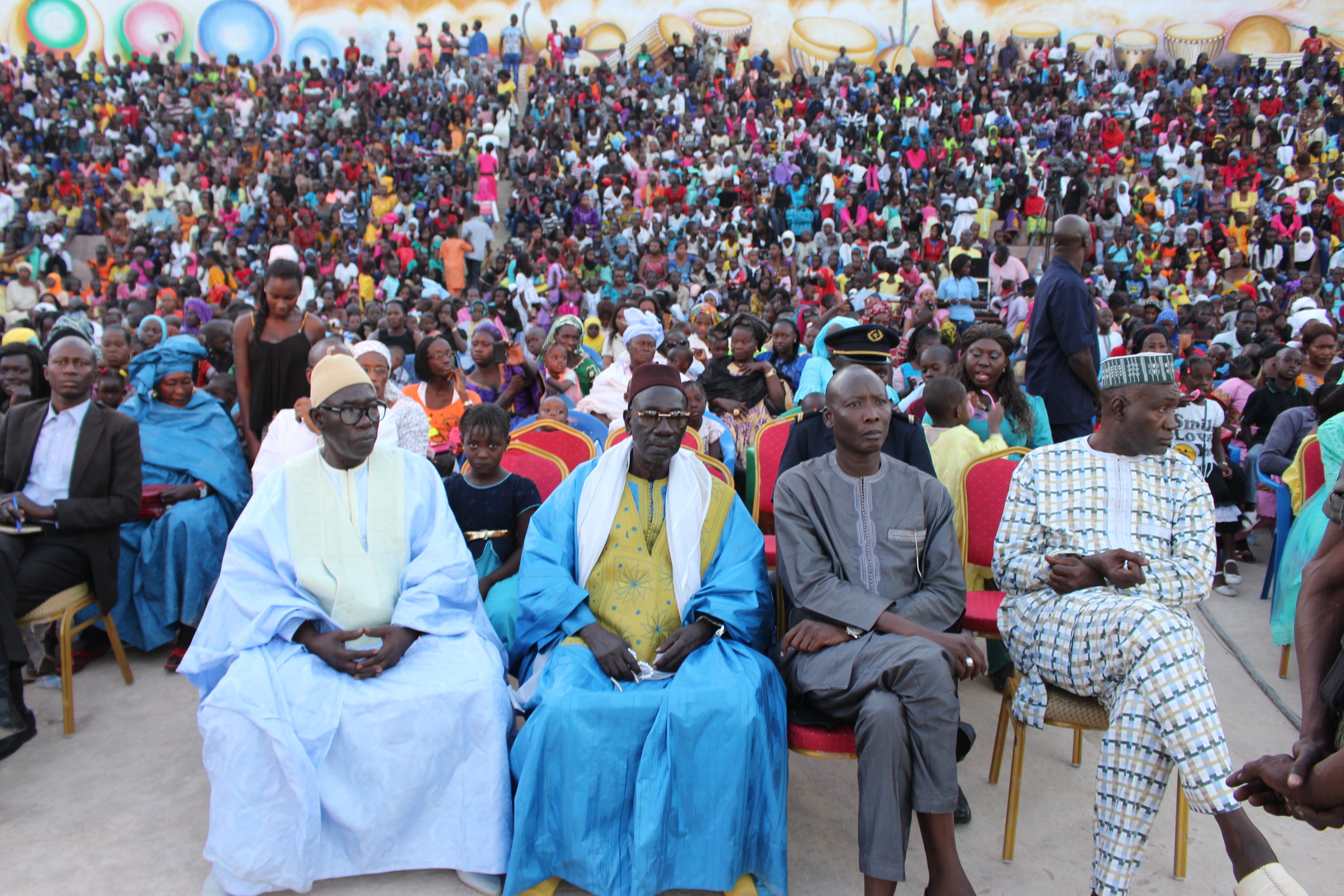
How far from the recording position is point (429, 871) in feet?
9.63

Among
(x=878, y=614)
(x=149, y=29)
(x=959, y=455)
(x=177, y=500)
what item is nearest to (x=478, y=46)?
(x=149, y=29)

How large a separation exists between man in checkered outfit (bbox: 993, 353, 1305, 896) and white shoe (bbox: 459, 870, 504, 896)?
1.80m

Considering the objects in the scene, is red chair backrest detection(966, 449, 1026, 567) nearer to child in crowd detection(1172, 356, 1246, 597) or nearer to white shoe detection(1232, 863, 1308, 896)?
white shoe detection(1232, 863, 1308, 896)

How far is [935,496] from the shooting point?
3.12 metres

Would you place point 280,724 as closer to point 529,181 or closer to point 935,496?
point 935,496

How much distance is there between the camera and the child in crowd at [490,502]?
3834 mm

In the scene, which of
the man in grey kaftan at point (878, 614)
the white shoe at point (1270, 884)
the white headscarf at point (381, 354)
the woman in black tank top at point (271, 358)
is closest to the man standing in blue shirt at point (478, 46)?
the woman in black tank top at point (271, 358)

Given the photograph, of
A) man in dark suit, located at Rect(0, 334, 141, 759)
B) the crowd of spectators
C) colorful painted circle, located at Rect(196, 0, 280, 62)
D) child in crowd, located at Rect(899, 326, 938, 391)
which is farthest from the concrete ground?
colorful painted circle, located at Rect(196, 0, 280, 62)

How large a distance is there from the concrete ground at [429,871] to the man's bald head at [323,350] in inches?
68.2

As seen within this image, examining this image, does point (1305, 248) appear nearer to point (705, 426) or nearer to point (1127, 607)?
point (705, 426)

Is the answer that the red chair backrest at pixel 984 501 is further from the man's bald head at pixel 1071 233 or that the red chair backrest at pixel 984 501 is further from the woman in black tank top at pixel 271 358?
the woman in black tank top at pixel 271 358

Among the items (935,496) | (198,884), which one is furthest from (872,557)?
(198,884)

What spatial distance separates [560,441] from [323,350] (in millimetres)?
1347

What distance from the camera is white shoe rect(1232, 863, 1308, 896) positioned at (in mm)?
2285
